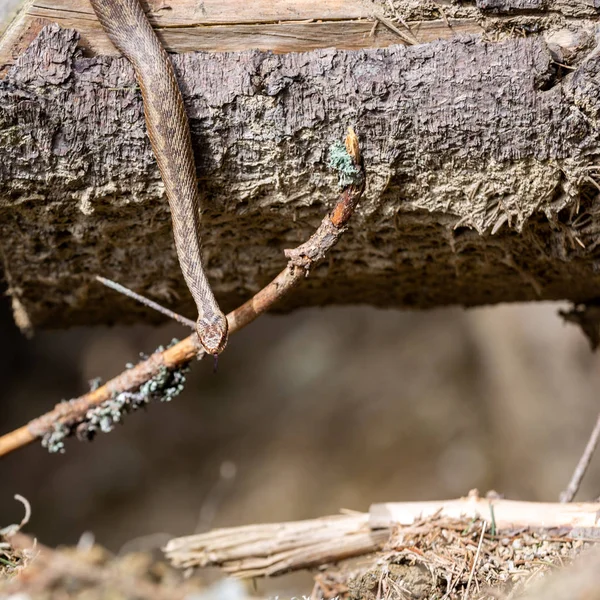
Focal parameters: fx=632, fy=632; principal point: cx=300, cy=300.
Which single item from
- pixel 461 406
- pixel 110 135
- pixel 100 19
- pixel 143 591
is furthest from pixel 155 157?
pixel 461 406

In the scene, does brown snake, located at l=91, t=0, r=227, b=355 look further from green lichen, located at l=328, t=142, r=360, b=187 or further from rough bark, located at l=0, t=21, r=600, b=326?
green lichen, located at l=328, t=142, r=360, b=187

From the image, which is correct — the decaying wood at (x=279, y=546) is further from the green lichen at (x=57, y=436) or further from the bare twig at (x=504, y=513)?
the green lichen at (x=57, y=436)

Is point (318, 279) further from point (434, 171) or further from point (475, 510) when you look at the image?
point (475, 510)

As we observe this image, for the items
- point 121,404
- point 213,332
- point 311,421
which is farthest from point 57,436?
point 311,421

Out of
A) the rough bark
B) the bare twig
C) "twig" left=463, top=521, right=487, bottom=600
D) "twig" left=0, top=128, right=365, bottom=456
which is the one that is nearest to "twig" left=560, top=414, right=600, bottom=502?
the bare twig

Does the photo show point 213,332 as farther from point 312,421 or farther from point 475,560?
point 312,421

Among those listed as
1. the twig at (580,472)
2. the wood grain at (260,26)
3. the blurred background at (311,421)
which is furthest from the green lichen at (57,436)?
the blurred background at (311,421)
